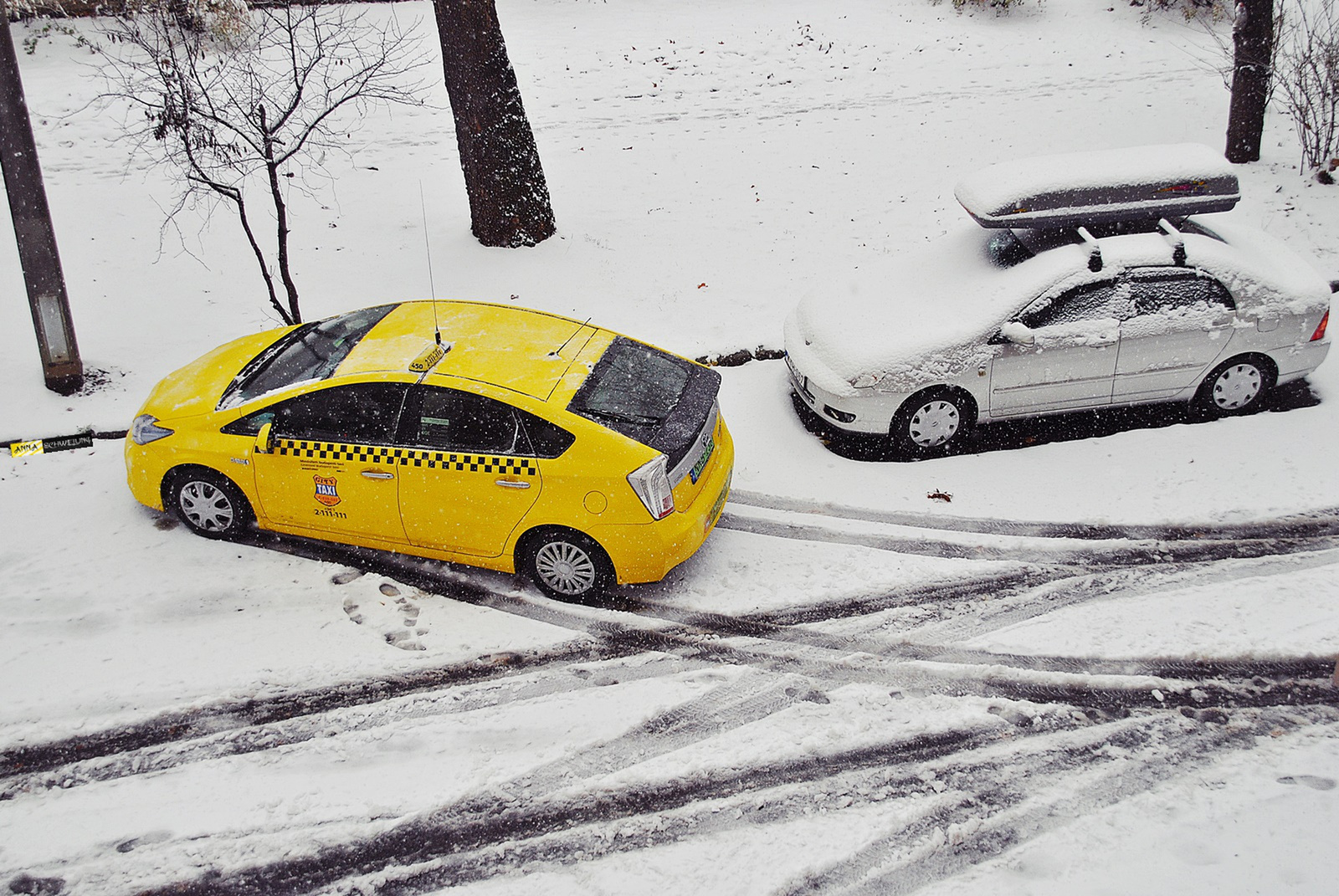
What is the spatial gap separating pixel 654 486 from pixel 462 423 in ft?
4.18

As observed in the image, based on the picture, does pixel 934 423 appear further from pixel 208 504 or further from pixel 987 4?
pixel 987 4

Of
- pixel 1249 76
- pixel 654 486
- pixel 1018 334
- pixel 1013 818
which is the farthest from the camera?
pixel 1249 76

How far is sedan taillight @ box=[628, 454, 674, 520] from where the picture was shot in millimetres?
5668

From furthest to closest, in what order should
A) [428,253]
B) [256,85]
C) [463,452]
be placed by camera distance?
[428,253] < [256,85] < [463,452]

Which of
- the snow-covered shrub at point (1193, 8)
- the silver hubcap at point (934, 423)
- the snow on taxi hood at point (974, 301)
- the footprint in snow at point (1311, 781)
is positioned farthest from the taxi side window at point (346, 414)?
the snow-covered shrub at point (1193, 8)

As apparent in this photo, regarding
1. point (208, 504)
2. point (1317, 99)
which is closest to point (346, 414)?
point (208, 504)

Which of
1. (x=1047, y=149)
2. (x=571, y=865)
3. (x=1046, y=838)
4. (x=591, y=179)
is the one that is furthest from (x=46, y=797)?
(x=1047, y=149)

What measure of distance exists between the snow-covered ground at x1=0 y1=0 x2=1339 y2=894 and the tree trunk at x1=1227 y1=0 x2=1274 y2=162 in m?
4.99

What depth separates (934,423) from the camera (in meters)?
7.56

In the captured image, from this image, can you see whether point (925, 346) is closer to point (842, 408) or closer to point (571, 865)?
point (842, 408)

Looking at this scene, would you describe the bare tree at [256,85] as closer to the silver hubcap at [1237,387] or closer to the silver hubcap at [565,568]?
the silver hubcap at [565,568]

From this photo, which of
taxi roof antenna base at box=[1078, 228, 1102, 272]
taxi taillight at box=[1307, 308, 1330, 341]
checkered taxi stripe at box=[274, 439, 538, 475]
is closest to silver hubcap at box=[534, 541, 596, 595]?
checkered taxi stripe at box=[274, 439, 538, 475]

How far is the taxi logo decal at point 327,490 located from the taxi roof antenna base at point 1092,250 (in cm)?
588

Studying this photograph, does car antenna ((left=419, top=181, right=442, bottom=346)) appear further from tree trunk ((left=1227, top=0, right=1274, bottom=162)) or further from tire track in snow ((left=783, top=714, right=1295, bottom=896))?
tree trunk ((left=1227, top=0, right=1274, bottom=162))
